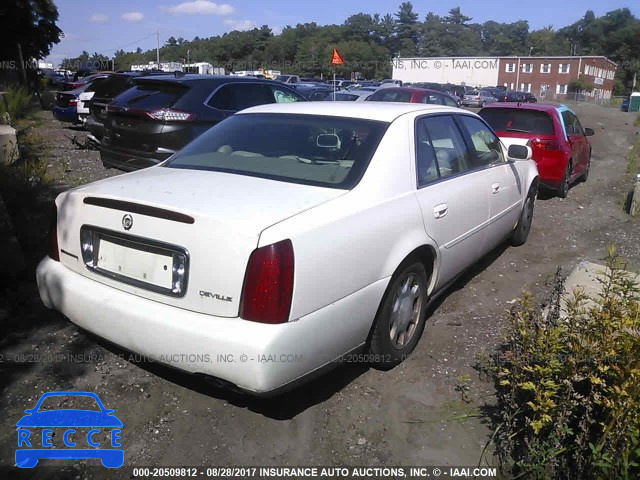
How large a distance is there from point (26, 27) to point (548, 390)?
34.3 m

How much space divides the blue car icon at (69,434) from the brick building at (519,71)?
77458 mm

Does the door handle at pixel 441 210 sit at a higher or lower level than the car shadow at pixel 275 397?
higher

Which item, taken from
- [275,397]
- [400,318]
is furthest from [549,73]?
[275,397]

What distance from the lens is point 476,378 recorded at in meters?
3.55

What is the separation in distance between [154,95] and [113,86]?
18.3 feet

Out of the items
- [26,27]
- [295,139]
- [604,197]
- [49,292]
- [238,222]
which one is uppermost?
[26,27]

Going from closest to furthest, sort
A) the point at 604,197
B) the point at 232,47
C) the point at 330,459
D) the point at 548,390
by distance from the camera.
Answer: the point at 548,390 → the point at 330,459 → the point at 604,197 → the point at 232,47

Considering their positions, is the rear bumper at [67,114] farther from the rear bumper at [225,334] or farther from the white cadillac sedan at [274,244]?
the rear bumper at [225,334]

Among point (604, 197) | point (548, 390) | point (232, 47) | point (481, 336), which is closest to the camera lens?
point (548, 390)

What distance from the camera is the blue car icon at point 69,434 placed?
2.77 meters

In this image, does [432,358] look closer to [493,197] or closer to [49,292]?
[493,197]

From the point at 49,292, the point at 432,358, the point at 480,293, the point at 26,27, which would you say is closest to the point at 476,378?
the point at 432,358

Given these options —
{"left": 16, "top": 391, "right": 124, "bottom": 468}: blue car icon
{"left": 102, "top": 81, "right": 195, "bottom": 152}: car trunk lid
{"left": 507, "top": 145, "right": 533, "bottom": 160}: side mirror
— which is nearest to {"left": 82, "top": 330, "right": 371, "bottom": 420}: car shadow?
{"left": 16, "top": 391, "right": 124, "bottom": 468}: blue car icon

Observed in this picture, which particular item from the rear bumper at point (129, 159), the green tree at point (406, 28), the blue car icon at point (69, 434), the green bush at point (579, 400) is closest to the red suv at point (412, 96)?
the rear bumper at point (129, 159)
